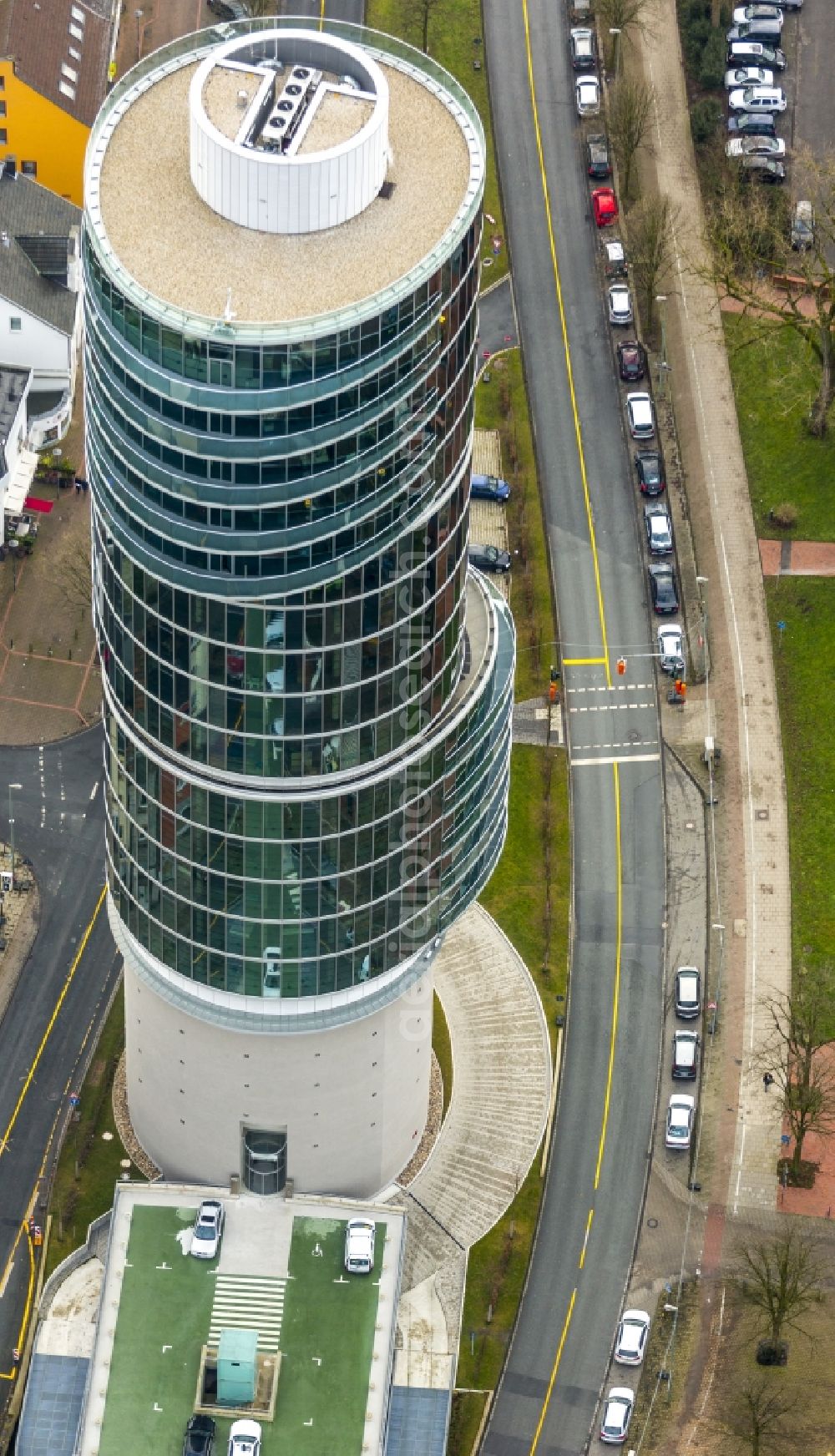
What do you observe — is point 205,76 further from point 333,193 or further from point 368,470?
point 368,470

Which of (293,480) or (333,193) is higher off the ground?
(333,193)

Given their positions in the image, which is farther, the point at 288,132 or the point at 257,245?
the point at 257,245

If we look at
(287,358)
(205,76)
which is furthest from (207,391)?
(205,76)

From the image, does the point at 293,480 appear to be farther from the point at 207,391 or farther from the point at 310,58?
the point at 310,58

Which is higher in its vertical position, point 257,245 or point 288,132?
point 288,132
